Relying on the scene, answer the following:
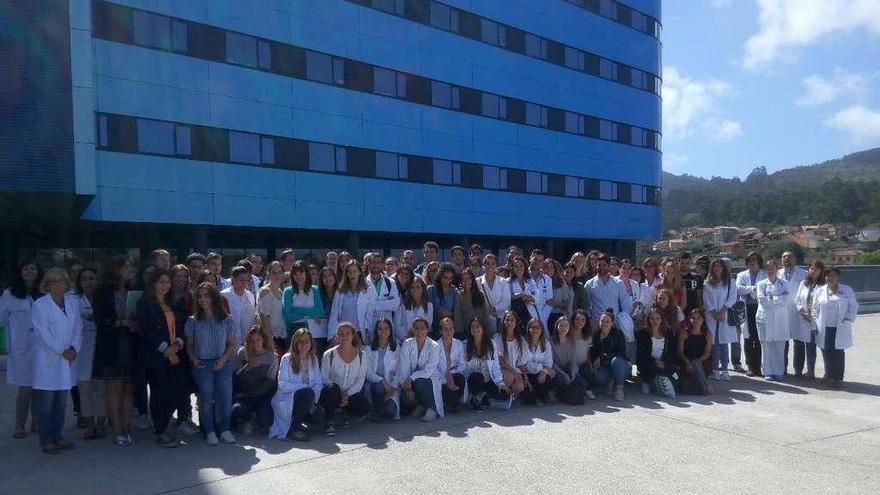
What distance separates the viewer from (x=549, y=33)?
33781mm

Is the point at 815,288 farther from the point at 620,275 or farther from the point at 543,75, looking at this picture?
the point at 543,75

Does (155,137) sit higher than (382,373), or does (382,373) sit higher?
(155,137)

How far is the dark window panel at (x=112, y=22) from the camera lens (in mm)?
20109

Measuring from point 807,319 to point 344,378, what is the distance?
692 centimetres

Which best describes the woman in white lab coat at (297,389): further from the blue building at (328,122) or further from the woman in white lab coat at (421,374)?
the blue building at (328,122)

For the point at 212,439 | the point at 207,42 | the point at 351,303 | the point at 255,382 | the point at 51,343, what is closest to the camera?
the point at 51,343

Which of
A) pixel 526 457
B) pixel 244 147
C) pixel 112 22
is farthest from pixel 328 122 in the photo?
pixel 526 457

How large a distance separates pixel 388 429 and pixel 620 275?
15.4ft

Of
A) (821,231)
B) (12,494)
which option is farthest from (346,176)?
(821,231)

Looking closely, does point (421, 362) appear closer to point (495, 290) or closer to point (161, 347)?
point (495, 290)

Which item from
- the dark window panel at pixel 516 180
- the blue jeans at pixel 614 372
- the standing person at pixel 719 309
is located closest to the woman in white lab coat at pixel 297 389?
the blue jeans at pixel 614 372

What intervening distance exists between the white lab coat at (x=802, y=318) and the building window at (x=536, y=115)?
2423cm

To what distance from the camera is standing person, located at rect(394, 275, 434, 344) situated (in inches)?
324

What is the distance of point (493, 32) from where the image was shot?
31.4m
